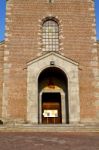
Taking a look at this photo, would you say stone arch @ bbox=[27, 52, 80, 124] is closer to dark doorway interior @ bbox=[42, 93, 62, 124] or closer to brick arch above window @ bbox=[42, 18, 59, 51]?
brick arch above window @ bbox=[42, 18, 59, 51]

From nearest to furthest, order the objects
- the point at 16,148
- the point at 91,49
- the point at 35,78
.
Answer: the point at 16,148 < the point at 35,78 < the point at 91,49

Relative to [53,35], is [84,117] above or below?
below

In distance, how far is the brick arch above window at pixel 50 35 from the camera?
1127 inches

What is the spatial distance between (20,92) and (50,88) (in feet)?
9.64

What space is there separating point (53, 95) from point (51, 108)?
4.24ft

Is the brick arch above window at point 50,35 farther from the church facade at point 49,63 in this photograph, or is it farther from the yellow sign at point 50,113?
the yellow sign at point 50,113

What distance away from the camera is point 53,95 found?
28875 millimetres

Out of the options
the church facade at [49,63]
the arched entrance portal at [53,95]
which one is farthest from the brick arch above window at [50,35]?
the arched entrance portal at [53,95]

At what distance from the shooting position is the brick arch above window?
28.6 metres

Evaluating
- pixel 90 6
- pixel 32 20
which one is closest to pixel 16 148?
pixel 32 20

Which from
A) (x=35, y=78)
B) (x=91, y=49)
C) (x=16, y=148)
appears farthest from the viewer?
(x=91, y=49)

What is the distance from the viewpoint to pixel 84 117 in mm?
26547

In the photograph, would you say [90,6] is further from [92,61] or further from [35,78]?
[35,78]

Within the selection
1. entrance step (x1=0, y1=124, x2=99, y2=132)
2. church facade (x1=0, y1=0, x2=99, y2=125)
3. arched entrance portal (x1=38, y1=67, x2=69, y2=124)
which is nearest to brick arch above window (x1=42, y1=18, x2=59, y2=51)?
church facade (x1=0, y1=0, x2=99, y2=125)
